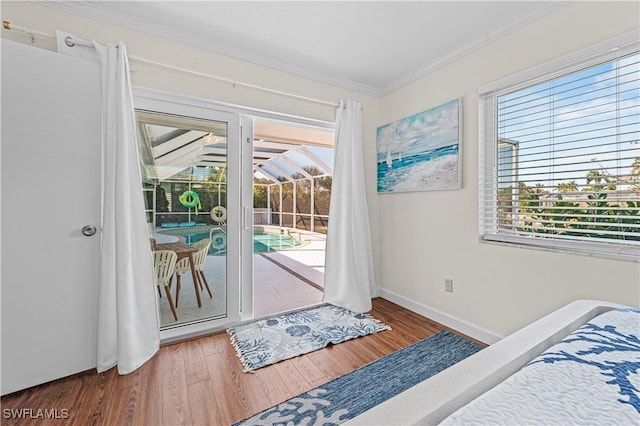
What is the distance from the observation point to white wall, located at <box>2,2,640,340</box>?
69.1 inches

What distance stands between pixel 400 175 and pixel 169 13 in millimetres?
2399

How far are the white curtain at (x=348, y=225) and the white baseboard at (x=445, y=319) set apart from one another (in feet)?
1.17

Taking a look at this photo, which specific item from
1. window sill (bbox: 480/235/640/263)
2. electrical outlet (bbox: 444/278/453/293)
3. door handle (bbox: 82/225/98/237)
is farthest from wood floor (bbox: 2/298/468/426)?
window sill (bbox: 480/235/640/263)

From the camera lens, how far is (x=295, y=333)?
2412 mm

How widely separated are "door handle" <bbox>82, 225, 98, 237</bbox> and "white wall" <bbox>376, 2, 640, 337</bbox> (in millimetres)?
2658

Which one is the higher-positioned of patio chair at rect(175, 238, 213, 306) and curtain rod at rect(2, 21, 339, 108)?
curtain rod at rect(2, 21, 339, 108)

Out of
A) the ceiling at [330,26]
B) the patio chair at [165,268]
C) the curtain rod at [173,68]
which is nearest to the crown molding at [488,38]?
the ceiling at [330,26]

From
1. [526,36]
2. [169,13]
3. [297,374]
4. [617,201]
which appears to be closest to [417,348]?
[297,374]

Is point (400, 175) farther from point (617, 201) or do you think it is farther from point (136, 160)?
point (136, 160)

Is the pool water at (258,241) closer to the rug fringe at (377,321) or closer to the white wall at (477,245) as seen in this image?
the rug fringe at (377,321)

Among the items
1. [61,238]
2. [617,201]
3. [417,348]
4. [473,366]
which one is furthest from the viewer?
[417,348]

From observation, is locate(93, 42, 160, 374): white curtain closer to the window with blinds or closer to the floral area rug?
the floral area rug

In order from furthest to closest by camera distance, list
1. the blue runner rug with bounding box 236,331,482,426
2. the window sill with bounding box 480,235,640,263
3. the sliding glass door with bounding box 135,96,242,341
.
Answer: the sliding glass door with bounding box 135,96,242,341, the window sill with bounding box 480,235,640,263, the blue runner rug with bounding box 236,331,482,426

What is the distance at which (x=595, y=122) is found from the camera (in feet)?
5.69
